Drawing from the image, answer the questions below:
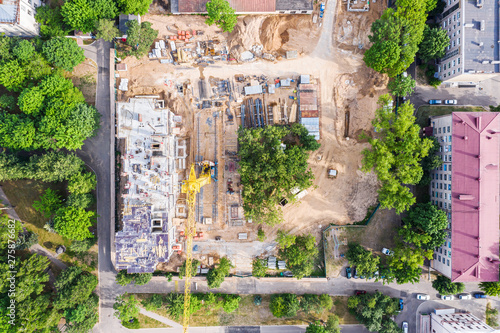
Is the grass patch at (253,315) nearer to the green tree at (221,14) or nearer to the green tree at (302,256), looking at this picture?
the green tree at (302,256)

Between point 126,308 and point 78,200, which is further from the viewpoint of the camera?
point 126,308

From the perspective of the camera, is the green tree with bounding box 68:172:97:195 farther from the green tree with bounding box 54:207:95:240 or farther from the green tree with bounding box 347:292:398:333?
the green tree with bounding box 347:292:398:333

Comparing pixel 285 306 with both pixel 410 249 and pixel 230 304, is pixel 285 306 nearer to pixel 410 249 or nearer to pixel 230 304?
pixel 230 304


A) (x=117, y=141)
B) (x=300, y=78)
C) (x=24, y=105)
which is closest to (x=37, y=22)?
(x=24, y=105)

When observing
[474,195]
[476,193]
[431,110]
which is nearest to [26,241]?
[474,195]

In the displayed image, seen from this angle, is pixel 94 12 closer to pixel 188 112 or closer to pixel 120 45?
pixel 120 45

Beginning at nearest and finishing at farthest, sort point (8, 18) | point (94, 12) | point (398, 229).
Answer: point (8, 18), point (94, 12), point (398, 229)
